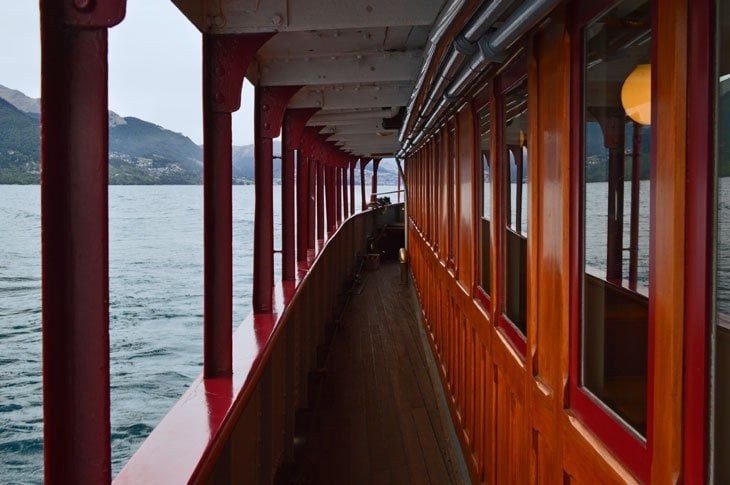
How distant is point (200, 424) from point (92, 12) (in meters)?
1.49

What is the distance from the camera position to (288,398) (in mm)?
4738

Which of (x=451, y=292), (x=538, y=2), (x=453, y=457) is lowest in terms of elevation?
(x=453, y=457)

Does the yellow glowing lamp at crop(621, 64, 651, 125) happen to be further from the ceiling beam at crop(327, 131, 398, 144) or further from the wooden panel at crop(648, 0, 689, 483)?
the ceiling beam at crop(327, 131, 398, 144)

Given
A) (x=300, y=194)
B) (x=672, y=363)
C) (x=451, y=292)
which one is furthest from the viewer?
(x=300, y=194)

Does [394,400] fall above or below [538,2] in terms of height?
below

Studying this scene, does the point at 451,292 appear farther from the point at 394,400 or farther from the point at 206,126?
the point at 206,126

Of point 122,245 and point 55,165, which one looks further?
point 122,245

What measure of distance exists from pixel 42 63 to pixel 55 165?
245 millimetres

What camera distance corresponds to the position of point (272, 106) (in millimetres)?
4746

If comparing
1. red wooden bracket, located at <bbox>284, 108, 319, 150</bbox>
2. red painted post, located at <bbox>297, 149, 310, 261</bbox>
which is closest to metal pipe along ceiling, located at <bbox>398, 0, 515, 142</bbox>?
red wooden bracket, located at <bbox>284, 108, 319, 150</bbox>

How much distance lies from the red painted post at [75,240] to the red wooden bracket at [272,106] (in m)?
3.13

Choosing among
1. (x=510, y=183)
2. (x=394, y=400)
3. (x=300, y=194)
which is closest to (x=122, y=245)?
(x=300, y=194)

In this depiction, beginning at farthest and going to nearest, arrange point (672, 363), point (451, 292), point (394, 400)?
point (394, 400) → point (451, 292) → point (672, 363)

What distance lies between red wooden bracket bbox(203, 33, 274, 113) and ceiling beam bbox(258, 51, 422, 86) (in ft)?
4.78
